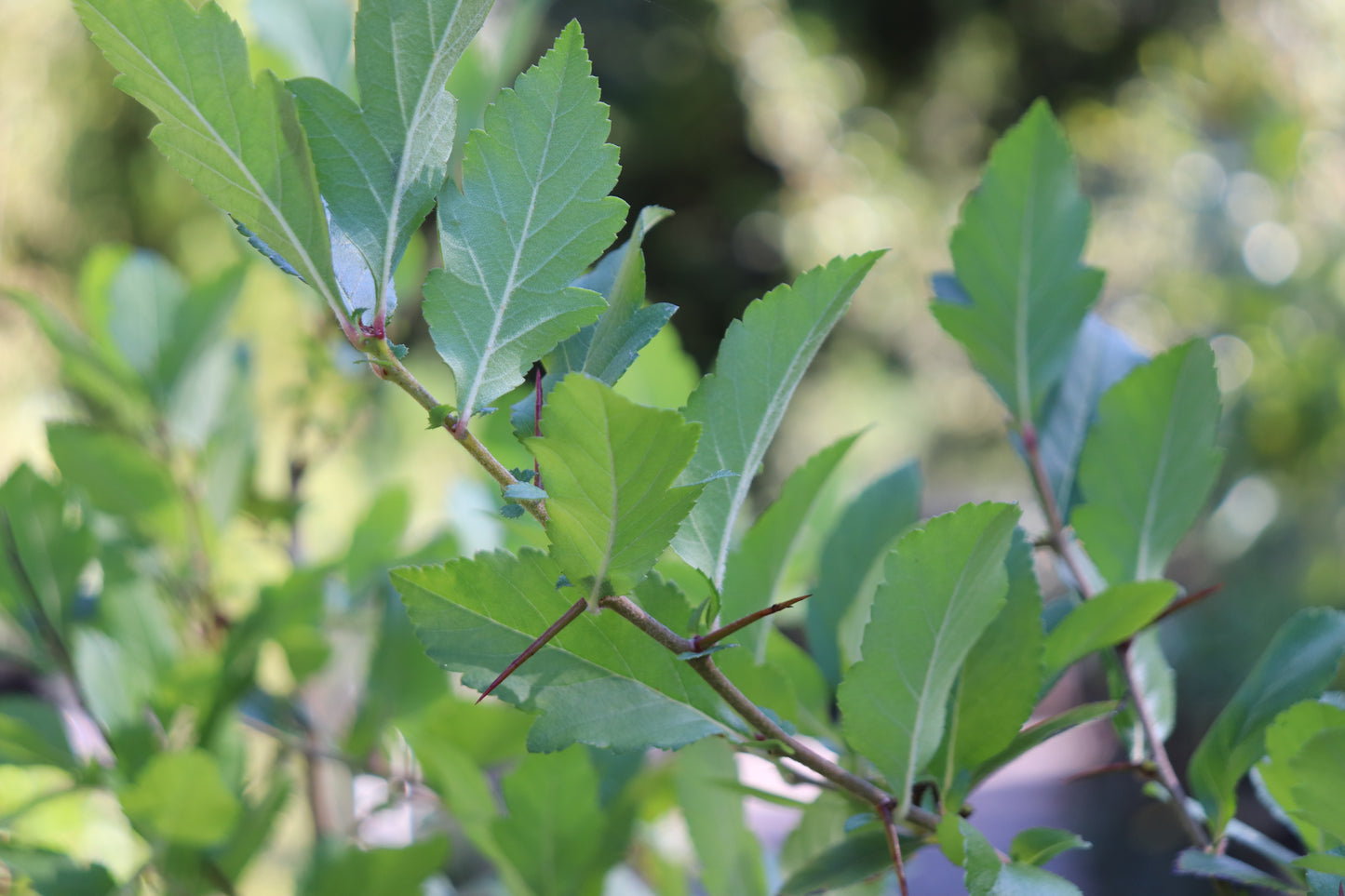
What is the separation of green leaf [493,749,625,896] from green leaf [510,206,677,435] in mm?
115

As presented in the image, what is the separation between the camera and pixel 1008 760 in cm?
18

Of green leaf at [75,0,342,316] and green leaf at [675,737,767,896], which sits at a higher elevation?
green leaf at [75,0,342,316]

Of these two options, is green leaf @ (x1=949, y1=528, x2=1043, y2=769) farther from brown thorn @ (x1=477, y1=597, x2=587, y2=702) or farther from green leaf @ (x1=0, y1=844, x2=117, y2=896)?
green leaf @ (x1=0, y1=844, x2=117, y2=896)

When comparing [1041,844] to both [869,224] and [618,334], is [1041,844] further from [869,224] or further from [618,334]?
[869,224]

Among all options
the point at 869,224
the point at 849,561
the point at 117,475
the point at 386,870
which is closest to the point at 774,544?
the point at 849,561

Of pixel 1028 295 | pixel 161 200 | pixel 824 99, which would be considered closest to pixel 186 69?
pixel 1028 295

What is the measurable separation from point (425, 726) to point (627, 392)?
0.39 feet

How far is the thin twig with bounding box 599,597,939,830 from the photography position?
15 cm

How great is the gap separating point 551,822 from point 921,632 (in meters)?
0.12

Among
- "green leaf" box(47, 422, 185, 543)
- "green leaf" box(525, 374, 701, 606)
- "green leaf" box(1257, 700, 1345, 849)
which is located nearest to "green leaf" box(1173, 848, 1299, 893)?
"green leaf" box(1257, 700, 1345, 849)

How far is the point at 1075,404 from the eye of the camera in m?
0.24

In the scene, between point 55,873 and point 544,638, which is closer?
point 544,638

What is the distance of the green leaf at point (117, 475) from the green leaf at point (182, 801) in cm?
12

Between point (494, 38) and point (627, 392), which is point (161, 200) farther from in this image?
point (627, 392)
